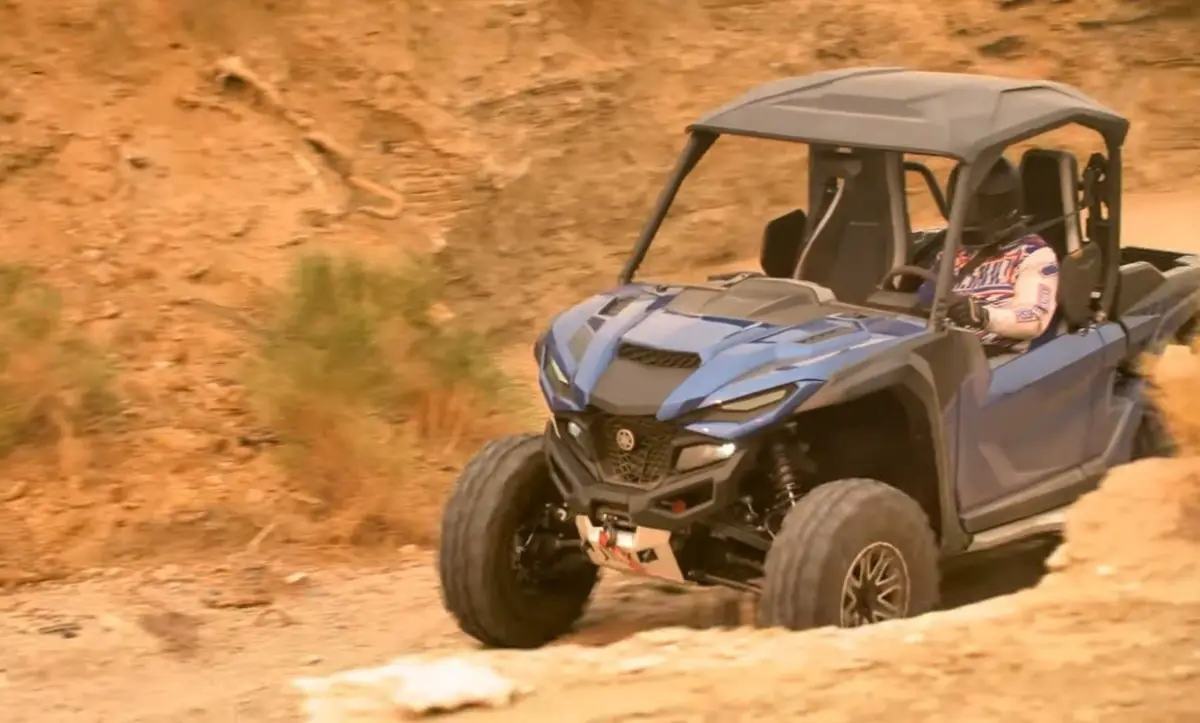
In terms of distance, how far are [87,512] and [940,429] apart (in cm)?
397

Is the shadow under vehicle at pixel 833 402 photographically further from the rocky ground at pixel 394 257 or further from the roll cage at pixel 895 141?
the rocky ground at pixel 394 257

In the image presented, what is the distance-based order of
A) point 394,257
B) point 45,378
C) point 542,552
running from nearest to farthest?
point 542,552 < point 45,378 < point 394,257

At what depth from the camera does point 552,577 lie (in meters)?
6.24

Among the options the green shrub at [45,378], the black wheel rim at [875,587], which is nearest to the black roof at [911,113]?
the black wheel rim at [875,587]

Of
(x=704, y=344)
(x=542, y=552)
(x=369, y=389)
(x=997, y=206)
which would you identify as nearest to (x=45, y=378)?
(x=369, y=389)

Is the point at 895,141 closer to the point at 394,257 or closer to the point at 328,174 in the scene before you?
the point at 394,257

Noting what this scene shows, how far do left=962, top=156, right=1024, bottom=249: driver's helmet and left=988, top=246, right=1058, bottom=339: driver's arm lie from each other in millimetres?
180

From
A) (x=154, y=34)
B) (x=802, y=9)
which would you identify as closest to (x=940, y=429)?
(x=154, y=34)

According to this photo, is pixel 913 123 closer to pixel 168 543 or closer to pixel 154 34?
pixel 168 543

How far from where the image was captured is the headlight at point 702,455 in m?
5.48

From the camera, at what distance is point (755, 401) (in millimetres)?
5453

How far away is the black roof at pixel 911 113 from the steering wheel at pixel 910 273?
41cm

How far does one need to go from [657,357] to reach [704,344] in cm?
15

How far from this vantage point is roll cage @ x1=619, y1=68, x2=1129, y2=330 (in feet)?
20.2
